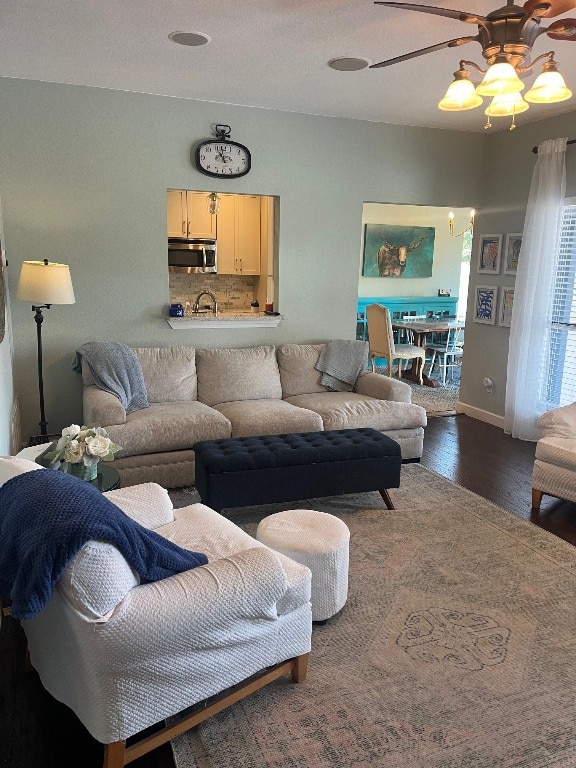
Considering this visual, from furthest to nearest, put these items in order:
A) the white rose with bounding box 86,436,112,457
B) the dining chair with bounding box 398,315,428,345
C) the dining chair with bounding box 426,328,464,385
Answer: the dining chair with bounding box 398,315,428,345, the dining chair with bounding box 426,328,464,385, the white rose with bounding box 86,436,112,457

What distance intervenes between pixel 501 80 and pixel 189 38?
1.82 m

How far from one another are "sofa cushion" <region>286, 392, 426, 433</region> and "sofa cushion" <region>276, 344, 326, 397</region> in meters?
0.33

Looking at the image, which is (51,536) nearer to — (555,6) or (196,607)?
(196,607)

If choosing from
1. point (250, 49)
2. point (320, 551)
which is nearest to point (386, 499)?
point (320, 551)

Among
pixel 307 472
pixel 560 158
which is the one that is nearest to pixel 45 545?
pixel 307 472

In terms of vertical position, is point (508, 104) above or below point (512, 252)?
above

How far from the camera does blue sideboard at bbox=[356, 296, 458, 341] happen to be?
27.0 ft

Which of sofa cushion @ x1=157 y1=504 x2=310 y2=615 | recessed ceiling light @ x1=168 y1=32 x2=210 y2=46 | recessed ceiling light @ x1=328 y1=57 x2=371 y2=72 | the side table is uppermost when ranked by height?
recessed ceiling light @ x1=328 y1=57 x2=371 y2=72

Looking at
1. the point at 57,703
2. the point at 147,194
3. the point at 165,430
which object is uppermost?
the point at 147,194

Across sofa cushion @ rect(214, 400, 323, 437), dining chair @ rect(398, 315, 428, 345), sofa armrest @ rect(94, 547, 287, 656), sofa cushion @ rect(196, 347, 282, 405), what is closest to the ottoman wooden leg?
sofa cushion @ rect(214, 400, 323, 437)

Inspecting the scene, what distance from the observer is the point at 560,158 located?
4766 mm

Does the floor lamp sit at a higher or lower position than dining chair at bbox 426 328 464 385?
higher

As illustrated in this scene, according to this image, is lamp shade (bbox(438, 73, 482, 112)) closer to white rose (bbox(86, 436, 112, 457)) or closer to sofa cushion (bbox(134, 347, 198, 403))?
white rose (bbox(86, 436, 112, 457))

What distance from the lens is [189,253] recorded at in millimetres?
6730
